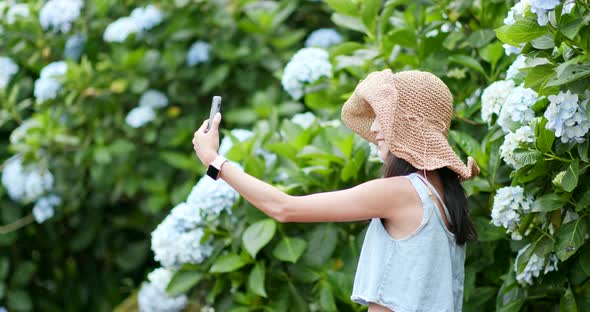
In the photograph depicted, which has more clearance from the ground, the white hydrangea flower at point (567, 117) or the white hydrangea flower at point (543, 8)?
the white hydrangea flower at point (543, 8)

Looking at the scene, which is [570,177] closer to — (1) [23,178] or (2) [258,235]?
(2) [258,235]

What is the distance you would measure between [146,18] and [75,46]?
1.50 ft

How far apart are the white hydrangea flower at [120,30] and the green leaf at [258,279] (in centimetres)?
172

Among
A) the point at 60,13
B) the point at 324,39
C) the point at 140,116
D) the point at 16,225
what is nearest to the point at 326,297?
the point at 324,39

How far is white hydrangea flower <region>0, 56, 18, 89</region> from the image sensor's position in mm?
4383

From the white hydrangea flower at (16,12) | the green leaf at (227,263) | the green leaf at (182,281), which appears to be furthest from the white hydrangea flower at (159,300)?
the white hydrangea flower at (16,12)

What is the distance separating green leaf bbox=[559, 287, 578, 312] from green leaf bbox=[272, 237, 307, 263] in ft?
2.73

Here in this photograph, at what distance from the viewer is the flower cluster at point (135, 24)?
422 centimetres

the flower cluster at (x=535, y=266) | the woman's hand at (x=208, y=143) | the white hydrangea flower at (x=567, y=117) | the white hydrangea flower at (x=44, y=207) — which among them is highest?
the white hydrangea flower at (x=567, y=117)

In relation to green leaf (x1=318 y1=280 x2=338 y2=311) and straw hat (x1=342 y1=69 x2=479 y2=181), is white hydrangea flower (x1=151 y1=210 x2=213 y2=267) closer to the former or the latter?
green leaf (x1=318 y1=280 x2=338 y2=311)

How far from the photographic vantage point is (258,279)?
2896 millimetres

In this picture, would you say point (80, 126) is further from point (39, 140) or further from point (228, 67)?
point (228, 67)

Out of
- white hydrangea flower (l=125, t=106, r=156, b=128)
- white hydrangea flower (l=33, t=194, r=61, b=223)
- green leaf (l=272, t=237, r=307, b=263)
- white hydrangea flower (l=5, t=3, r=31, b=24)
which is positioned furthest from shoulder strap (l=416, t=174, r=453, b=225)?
white hydrangea flower (l=5, t=3, r=31, b=24)

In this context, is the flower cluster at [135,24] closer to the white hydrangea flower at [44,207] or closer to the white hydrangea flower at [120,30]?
the white hydrangea flower at [120,30]
